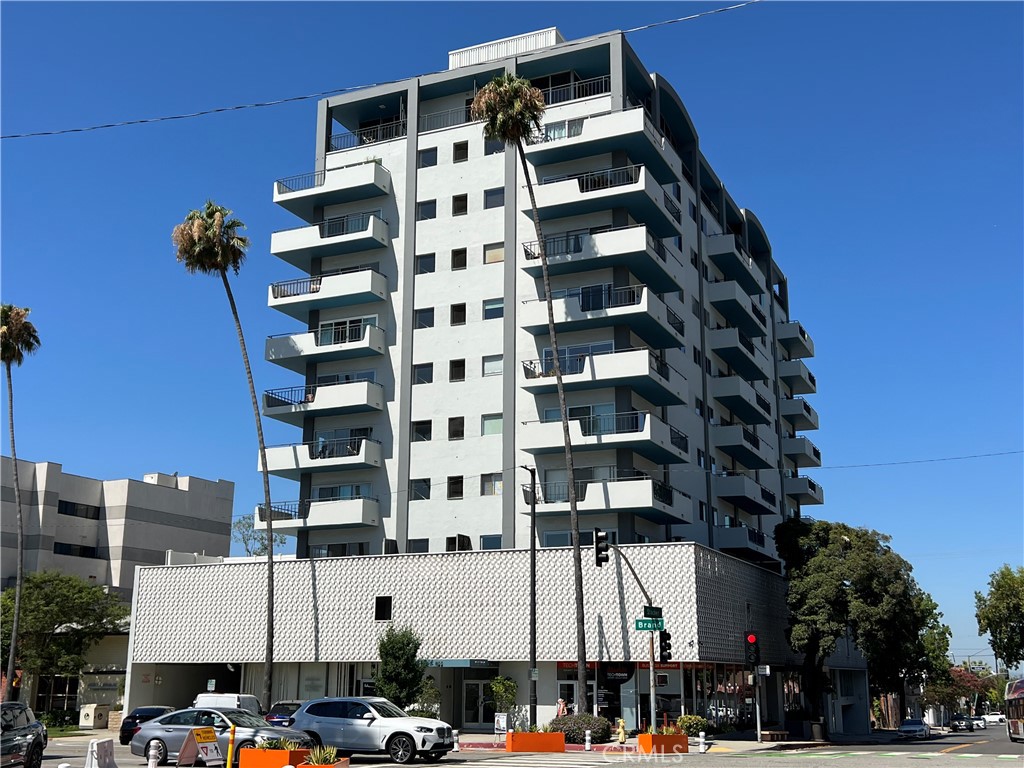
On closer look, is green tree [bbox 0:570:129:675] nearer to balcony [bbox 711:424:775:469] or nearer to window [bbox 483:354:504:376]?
window [bbox 483:354:504:376]

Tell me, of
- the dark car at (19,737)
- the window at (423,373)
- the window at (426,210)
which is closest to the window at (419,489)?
the window at (423,373)

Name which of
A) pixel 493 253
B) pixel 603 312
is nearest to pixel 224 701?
pixel 603 312

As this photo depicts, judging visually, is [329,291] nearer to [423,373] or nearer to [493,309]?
[423,373]

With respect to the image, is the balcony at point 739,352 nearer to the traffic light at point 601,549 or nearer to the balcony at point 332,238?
the balcony at point 332,238

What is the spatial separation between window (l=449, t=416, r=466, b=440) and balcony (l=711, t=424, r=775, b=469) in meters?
16.8

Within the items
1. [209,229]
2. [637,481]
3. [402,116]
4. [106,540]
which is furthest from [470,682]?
[106,540]

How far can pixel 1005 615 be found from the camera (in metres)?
71.9

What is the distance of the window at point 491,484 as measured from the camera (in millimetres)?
52938

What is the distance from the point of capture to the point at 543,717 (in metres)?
46.5

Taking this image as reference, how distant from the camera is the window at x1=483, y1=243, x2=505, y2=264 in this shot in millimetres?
56219

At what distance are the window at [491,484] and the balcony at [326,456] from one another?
6.21m

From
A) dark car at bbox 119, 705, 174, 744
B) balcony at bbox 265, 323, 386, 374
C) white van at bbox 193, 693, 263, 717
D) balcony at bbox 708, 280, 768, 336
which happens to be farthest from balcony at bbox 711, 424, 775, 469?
dark car at bbox 119, 705, 174, 744

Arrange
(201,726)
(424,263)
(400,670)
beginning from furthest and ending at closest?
(424,263)
(400,670)
(201,726)

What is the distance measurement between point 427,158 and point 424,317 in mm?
9490
